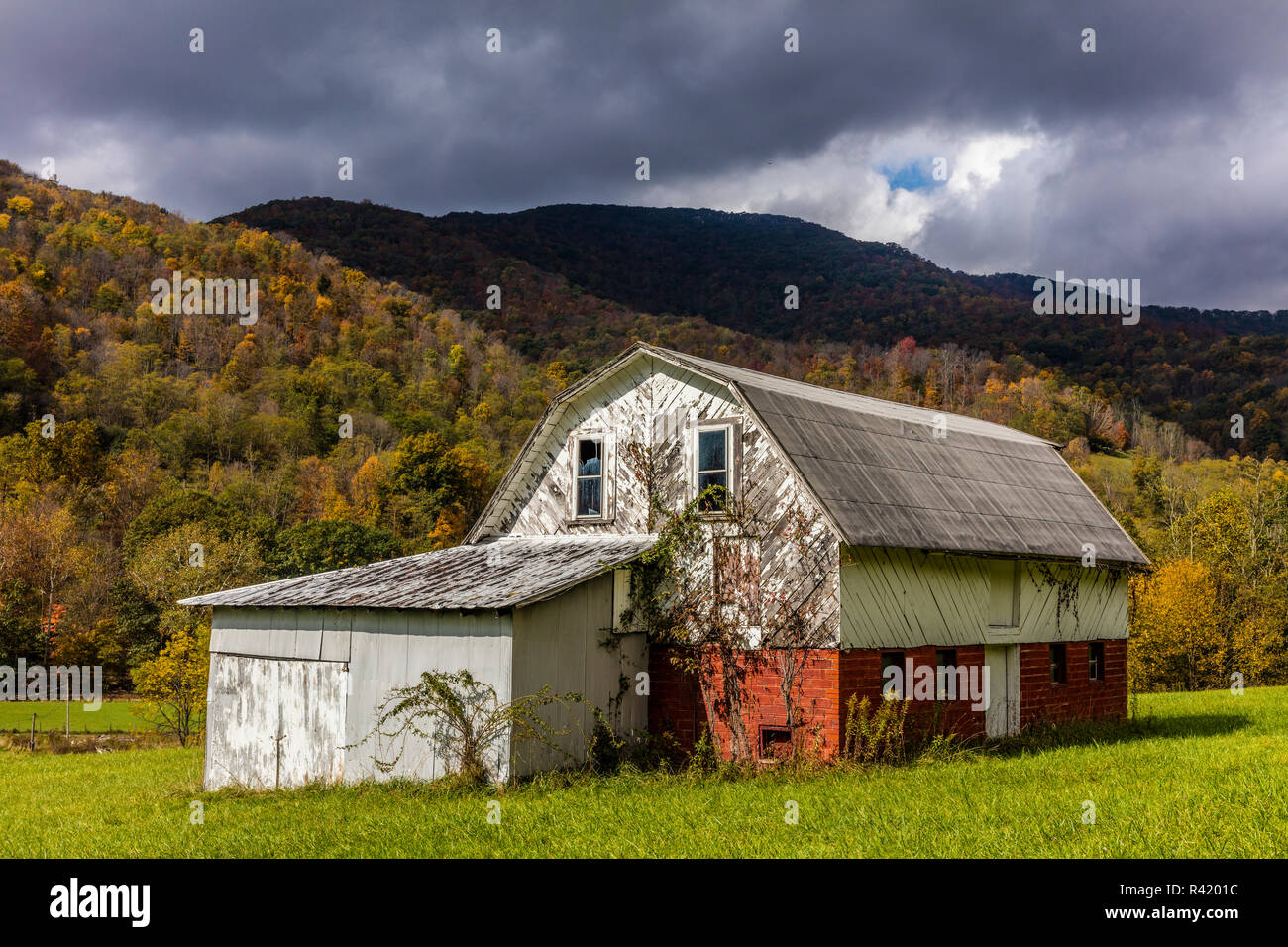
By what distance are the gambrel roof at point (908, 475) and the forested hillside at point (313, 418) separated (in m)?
23.3

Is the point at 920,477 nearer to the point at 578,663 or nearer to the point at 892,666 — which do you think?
the point at 892,666

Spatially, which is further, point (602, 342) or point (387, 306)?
point (387, 306)

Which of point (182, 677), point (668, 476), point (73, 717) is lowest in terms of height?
point (73, 717)

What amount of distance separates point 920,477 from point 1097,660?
7.07 m

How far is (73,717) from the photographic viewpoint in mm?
39094

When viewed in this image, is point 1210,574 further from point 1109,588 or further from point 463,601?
point 463,601

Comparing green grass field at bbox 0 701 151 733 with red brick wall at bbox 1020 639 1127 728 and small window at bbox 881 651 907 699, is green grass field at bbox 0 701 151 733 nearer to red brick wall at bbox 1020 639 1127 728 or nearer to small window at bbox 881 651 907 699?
small window at bbox 881 651 907 699

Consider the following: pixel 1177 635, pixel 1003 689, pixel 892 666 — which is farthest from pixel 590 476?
pixel 1177 635

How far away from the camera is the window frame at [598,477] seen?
18656 mm

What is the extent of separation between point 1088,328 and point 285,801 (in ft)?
334

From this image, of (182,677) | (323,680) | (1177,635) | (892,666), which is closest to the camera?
(323,680)
